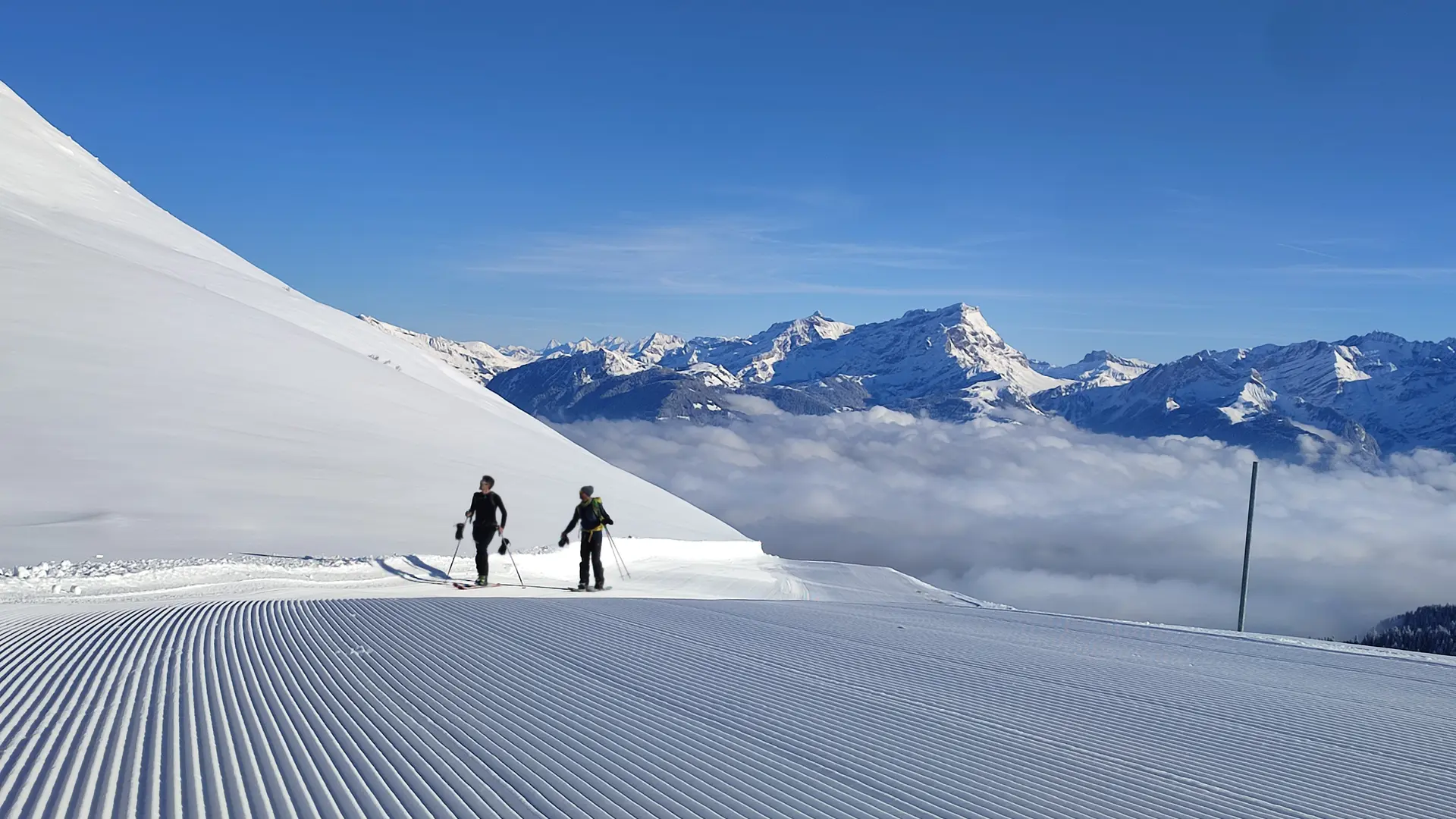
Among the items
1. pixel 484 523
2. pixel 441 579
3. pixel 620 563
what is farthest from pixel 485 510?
pixel 620 563

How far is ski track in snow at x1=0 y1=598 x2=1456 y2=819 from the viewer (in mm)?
5609

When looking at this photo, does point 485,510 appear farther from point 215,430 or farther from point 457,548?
point 215,430

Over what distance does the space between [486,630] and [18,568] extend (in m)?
6.32

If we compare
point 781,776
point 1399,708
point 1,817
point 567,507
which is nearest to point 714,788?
point 781,776

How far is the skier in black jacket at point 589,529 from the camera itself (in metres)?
16.8

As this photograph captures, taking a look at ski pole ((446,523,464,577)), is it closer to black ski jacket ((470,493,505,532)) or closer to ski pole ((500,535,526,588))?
black ski jacket ((470,493,505,532))

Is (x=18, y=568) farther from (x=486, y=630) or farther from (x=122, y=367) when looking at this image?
(x=122, y=367)

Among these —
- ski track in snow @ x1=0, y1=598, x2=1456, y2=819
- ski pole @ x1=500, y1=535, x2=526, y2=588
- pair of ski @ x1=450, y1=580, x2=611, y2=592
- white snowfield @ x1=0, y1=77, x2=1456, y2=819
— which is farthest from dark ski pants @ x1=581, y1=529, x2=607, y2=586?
ski track in snow @ x1=0, y1=598, x2=1456, y2=819

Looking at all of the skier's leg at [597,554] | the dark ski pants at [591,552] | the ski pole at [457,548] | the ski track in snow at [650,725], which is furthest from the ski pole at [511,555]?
the ski track in snow at [650,725]

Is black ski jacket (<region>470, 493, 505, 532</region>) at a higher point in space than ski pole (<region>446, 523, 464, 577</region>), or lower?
higher

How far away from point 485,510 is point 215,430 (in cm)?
949

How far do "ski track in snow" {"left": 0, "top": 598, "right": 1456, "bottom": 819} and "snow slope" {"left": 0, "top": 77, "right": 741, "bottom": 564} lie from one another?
6.01m

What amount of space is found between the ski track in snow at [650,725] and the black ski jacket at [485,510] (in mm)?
4022

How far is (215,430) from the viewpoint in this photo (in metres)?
22.5
